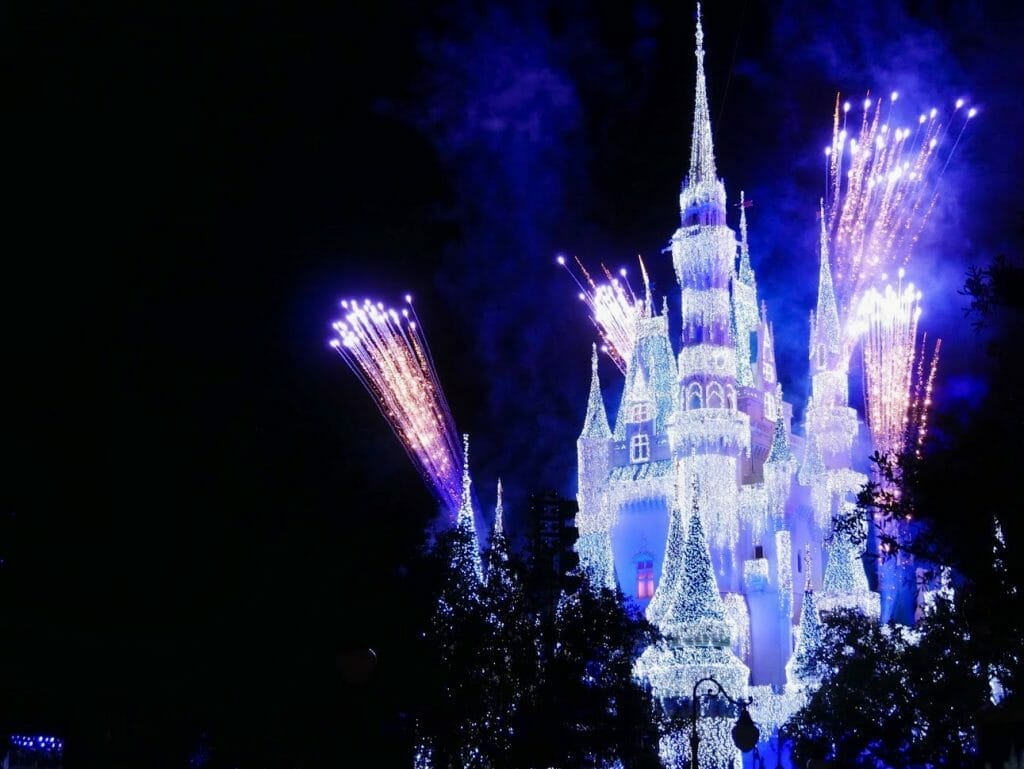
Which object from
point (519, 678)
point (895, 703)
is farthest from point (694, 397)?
point (519, 678)

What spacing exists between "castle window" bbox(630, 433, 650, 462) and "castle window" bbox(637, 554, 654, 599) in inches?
201

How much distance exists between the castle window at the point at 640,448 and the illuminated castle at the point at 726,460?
58mm

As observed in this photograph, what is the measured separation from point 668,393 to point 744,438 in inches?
223

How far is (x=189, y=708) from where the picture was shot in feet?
64.1

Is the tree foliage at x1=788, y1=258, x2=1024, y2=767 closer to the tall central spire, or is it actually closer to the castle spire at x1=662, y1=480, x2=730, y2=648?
the castle spire at x1=662, y1=480, x2=730, y2=648

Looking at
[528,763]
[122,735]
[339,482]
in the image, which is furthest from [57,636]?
[528,763]

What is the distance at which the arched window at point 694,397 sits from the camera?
5303 cm

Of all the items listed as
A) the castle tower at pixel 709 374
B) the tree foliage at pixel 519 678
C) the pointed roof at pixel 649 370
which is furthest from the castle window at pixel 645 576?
the tree foliage at pixel 519 678

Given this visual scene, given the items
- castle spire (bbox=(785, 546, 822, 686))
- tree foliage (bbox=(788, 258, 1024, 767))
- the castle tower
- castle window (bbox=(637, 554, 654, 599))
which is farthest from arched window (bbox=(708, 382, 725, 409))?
tree foliage (bbox=(788, 258, 1024, 767))

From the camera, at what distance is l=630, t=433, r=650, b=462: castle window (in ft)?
186

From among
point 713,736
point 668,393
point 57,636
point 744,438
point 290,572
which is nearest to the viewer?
point 57,636

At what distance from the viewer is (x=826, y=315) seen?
55938 mm

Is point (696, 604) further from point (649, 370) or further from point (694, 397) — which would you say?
point (649, 370)

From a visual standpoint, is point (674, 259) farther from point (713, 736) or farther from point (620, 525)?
point (713, 736)
